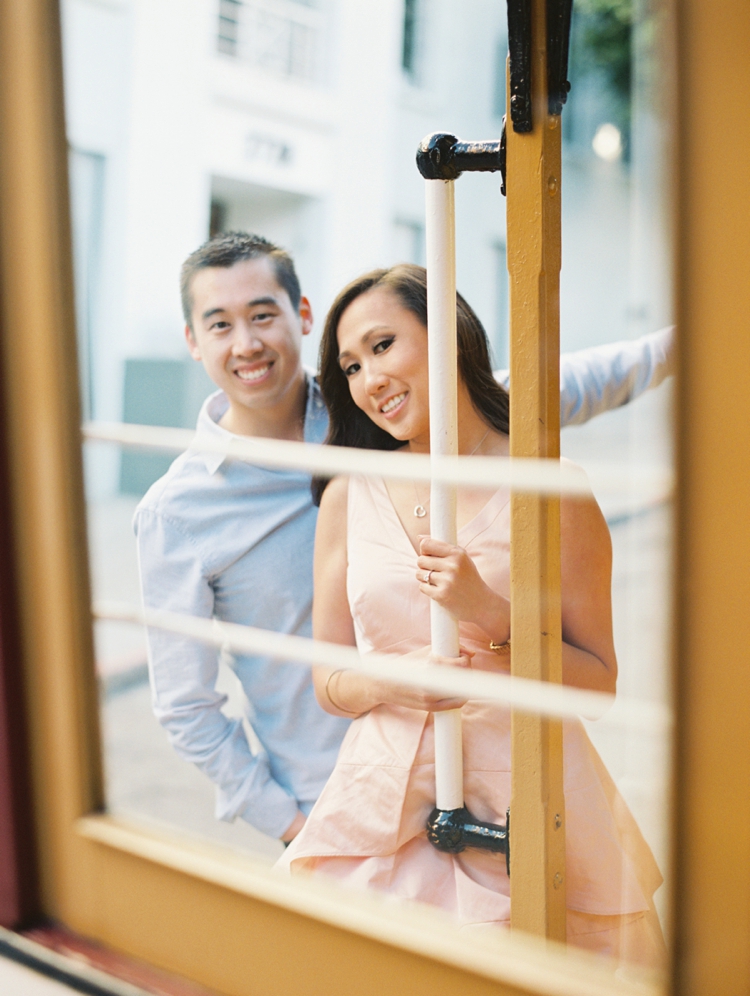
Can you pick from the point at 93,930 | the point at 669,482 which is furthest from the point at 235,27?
the point at 93,930

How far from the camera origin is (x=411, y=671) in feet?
3.61

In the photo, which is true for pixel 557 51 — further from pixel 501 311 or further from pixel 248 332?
pixel 248 332

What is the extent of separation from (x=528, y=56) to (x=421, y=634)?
2.08 feet

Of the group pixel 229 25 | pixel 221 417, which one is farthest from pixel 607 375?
pixel 229 25

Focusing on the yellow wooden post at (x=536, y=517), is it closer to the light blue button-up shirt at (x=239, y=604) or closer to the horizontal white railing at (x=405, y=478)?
the horizontal white railing at (x=405, y=478)

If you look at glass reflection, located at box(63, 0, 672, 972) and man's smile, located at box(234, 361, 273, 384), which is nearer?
glass reflection, located at box(63, 0, 672, 972)

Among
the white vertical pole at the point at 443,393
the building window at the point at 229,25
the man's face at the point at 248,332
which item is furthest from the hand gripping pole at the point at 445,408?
the building window at the point at 229,25

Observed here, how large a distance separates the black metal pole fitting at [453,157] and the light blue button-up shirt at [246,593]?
30cm

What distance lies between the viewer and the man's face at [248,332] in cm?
121

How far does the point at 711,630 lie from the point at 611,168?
1.73ft

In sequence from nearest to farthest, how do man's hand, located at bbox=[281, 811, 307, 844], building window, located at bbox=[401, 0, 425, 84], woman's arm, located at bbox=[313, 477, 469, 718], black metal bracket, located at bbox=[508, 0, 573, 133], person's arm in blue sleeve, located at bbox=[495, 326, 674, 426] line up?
black metal bracket, located at bbox=[508, 0, 573, 133], person's arm in blue sleeve, located at bbox=[495, 326, 674, 426], building window, located at bbox=[401, 0, 425, 84], woman's arm, located at bbox=[313, 477, 469, 718], man's hand, located at bbox=[281, 811, 307, 844]

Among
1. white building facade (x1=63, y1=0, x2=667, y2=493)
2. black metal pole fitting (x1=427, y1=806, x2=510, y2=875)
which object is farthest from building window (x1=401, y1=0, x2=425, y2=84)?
black metal pole fitting (x1=427, y1=806, x2=510, y2=875)

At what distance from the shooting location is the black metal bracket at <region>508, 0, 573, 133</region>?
33.0 inches

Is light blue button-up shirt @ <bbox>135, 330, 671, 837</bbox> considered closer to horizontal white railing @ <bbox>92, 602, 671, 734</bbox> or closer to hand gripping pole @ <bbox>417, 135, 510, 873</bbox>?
horizontal white railing @ <bbox>92, 602, 671, 734</bbox>
